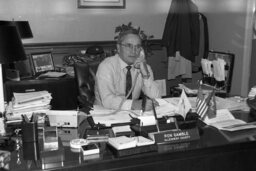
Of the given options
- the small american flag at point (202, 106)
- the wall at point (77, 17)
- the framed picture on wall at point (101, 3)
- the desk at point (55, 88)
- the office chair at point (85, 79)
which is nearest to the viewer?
the small american flag at point (202, 106)

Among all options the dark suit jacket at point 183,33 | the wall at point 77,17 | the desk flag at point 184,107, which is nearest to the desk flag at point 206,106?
the desk flag at point 184,107

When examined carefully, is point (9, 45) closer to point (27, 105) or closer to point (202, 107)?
point (27, 105)

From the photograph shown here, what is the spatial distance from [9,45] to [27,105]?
0.39 metres

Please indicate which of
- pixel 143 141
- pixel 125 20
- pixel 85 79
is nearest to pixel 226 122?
pixel 143 141

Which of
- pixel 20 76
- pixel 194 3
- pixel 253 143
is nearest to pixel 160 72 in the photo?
pixel 194 3

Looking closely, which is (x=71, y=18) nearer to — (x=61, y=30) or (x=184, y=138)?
(x=61, y=30)

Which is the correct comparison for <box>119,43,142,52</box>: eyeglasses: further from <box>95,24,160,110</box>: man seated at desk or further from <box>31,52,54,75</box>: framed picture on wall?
<box>31,52,54,75</box>: framed picture on wall

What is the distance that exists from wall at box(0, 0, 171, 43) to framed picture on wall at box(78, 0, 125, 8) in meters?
0.06

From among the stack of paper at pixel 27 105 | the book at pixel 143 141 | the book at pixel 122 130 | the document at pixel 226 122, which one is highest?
the stack of paper at pixel 27 105

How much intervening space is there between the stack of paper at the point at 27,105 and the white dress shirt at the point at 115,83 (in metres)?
0.62

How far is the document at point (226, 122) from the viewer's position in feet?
5.58

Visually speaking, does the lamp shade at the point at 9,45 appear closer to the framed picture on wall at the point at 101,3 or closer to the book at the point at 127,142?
the book at the point at 127,142

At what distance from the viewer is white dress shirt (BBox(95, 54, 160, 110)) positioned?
8.32 ft

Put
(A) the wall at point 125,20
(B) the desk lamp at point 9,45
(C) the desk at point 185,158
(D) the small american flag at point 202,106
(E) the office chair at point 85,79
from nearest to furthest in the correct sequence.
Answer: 1. (C) the desk at point 185,158
2. (B) the desk lamp at point 9,45
3. (D) the small american flag at point 202,106
4. (E) the office chair at point 85,79
5. (A) the wall at point 125,20
